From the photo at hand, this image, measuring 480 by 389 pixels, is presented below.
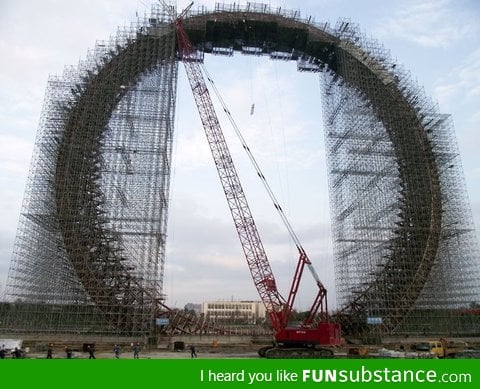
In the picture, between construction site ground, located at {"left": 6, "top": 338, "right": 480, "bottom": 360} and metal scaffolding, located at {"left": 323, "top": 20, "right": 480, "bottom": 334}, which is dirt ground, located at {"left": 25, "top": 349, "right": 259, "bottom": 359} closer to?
construction site ground, located at {"left": 6, "top": 338, "right": 480, "bottom": 360}

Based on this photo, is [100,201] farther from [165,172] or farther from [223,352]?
[223,352]

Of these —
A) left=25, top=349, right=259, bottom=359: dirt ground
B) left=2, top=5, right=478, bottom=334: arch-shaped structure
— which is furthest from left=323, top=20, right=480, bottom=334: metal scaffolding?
left=25, top=349, right=259, bottom=359: dirt ground

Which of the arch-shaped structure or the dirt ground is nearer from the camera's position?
the dirt ground

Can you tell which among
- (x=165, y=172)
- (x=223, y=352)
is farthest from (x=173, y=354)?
(x=165, y=172)

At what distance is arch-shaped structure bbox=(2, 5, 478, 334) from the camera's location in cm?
3438

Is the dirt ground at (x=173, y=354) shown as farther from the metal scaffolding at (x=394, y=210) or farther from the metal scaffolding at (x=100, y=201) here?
the metal scaffolding at (x=394, y=210)

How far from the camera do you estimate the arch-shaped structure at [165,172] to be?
1353 inches

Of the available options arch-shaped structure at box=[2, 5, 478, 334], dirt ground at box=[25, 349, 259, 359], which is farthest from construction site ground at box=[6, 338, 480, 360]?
arch-shaped structure at box=[2, 5, 478, 334]

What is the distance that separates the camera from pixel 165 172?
3634 cm

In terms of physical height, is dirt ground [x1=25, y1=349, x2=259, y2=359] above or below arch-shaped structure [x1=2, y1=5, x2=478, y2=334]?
below

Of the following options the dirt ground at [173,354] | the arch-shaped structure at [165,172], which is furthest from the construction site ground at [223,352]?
the arch-shaped structure at [165,172]

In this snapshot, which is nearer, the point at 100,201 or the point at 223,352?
the point at 223,352

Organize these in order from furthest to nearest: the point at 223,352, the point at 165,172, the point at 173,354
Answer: the point at 165,172 → the point at 223,352 → the point at 173,354

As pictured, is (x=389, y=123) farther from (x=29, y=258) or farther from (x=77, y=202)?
(x=29, y=258)
